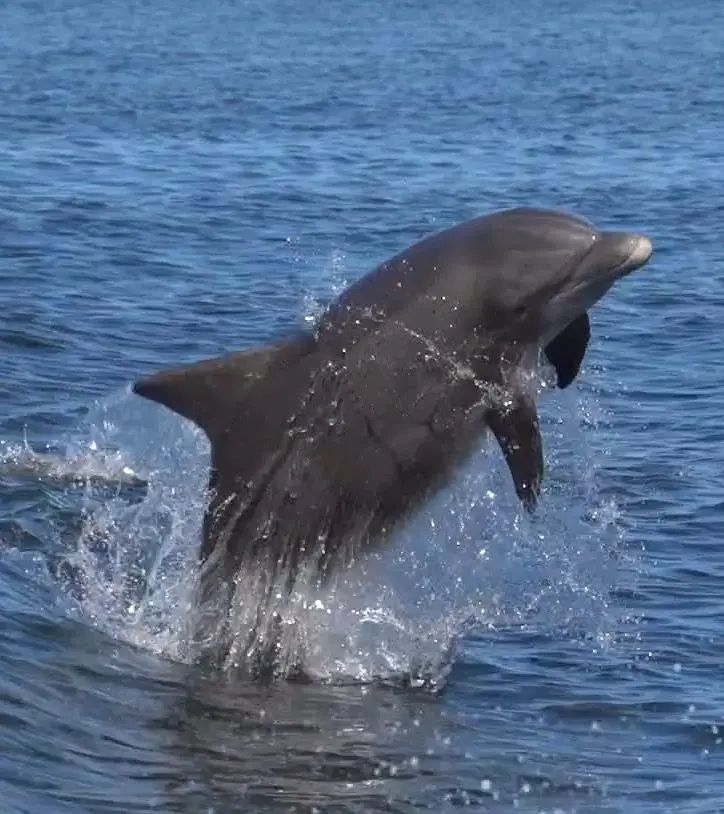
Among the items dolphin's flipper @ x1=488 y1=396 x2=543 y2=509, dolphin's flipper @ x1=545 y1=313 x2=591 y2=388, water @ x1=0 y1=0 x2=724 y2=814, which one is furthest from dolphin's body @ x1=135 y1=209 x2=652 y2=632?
water @ x1=0 y1=0 x2=724 y2=814

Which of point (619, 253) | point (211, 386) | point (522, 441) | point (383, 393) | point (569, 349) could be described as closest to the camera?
point (211, 386)

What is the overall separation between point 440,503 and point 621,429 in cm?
621

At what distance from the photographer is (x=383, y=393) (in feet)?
37.3

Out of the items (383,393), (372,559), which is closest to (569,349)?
(383,393)

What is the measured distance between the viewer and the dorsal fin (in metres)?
11.1

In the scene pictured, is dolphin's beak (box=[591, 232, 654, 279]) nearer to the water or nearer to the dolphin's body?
the dolphin's body

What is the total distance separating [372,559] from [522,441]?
1.07m

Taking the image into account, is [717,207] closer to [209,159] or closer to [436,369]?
[209,159]

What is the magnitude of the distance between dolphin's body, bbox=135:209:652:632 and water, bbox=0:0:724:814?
40 centimetres

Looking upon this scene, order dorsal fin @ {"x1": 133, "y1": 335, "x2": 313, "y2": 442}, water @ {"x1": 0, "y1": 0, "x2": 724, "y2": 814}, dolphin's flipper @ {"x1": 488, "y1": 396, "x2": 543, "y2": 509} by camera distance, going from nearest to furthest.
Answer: water @ {"x1": 0, "y1": 0, "x2": 724, "y2": 814}
dorsal fin @ {"x1": 133, "y1": 335, "x2": 313, "y2": 442}
dolphin's flipper @ {"x1": 488, "y1": 396, "x2": 543, "y2": 509}

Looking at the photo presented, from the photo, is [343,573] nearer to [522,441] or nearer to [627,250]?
[522,441]

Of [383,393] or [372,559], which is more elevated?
[383,393]

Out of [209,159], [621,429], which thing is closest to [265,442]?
[621,429]

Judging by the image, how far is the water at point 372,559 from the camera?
10.3 m
